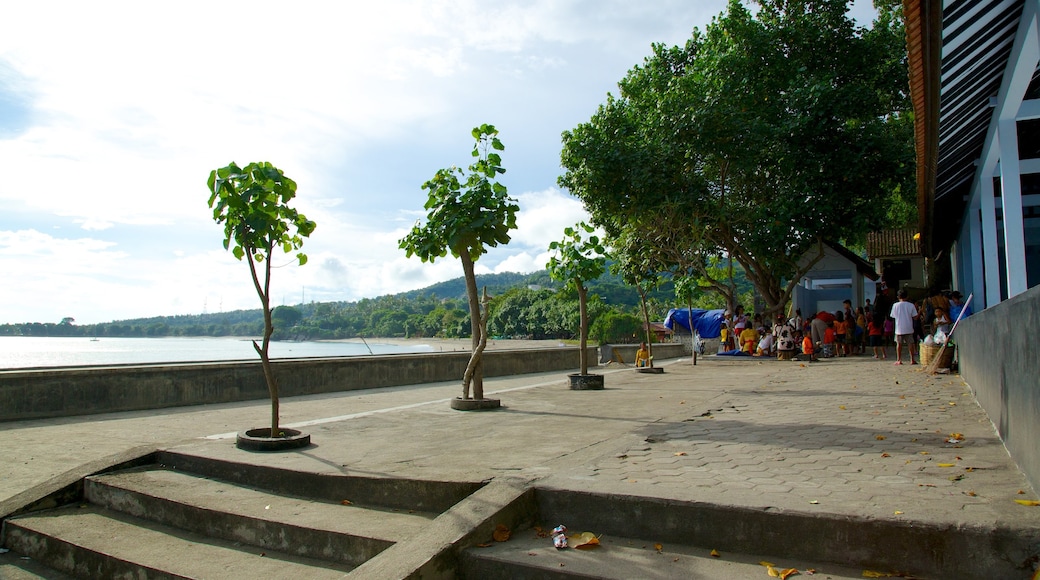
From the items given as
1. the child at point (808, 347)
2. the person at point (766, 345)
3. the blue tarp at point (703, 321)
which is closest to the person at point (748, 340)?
the person at point (766, 345)

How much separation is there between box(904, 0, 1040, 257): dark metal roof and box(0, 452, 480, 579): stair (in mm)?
4991

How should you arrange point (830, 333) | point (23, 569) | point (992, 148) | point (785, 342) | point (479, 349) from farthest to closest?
point (830, 333) < point (785, 342) < point (479, 349) < point (992, 148) < point (23, 569)

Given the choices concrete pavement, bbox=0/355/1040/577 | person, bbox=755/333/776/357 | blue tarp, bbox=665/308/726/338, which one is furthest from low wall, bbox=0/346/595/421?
blue tarp, bbox=665/308/726/338

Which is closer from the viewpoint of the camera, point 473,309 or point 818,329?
point 473,309

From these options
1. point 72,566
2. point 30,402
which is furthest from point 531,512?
point 30,402

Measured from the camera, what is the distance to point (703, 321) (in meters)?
31.3

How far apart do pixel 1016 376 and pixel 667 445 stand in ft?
7.72

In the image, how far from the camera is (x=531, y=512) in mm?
3773

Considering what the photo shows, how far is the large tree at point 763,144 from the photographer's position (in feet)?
59.4

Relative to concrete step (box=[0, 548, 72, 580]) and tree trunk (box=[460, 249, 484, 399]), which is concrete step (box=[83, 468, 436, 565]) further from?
tree trunk (box=[460, 249, 484, 399])

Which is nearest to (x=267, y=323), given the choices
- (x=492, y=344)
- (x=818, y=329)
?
(x=818, y=329)

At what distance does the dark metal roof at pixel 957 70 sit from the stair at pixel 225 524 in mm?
4991

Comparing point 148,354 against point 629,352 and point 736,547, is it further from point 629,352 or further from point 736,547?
point 736,547

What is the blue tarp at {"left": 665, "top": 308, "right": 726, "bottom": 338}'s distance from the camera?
3047 centimetres
